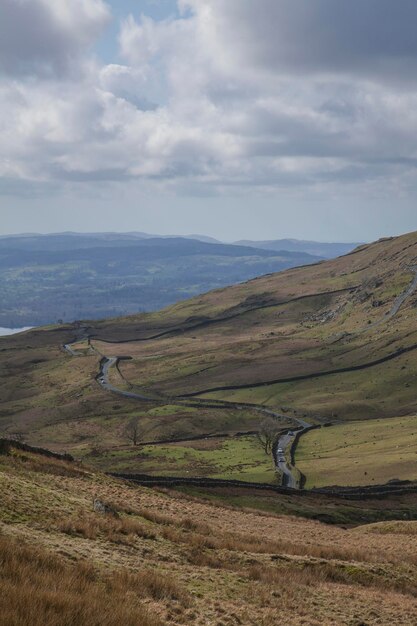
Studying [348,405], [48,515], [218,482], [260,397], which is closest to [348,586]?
[48,515]

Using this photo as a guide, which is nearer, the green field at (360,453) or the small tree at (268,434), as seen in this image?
the green field at (360,453)

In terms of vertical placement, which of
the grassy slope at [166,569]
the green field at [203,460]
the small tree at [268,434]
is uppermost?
the grassy slope at [166,569]

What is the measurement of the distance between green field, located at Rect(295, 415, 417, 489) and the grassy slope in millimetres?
53490

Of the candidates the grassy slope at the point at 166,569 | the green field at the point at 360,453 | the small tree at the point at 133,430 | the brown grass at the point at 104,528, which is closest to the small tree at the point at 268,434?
the green field at the point at 360,453

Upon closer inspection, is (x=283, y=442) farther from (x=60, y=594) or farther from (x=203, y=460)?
(x=60, y=594)

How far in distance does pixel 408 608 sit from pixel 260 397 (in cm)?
16139

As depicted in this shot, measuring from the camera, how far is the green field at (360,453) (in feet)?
308

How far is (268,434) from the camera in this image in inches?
5049

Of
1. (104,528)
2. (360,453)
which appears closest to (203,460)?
(360,453)

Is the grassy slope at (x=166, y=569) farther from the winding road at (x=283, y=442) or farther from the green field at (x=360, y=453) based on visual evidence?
the green field at (x=360, y=453)

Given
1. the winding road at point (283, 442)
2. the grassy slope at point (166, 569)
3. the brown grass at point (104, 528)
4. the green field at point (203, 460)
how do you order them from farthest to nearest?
the green field at point (203, 460)
the winding road at point (283, 442)
the brown grass at point (104, 528)
the grassy slope at point (166, 569)

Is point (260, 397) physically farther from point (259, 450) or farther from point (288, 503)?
point (288, 503)

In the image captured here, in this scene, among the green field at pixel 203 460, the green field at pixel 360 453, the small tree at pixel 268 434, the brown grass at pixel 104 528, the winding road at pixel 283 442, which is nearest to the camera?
the brown grass at pixel 104 528

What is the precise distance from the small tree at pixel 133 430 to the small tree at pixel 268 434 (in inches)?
1123
